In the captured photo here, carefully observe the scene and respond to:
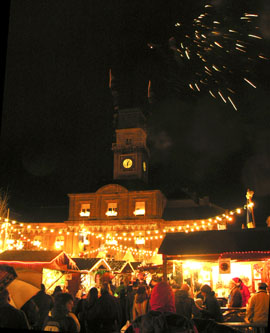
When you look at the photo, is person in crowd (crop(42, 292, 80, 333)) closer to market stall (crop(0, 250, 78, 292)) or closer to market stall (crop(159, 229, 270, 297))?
market stall (crop(0, 250, 78, 292))

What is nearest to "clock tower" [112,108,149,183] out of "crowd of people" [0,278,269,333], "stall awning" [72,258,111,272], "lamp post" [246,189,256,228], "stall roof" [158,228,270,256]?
"stall awning" [72,258,111,272]

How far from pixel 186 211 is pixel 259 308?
113ft

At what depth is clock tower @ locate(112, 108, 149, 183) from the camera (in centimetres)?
4556

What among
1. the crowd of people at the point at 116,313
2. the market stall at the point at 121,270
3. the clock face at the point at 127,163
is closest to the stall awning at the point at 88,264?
the market stall at the point at 121,270

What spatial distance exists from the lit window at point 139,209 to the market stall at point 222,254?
24.7 m

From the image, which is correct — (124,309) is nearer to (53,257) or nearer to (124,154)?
(53,257)

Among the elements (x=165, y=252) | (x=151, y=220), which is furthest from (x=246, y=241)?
(x=151, y=220)

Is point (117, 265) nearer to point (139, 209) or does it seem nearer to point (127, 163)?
point (139, 209)

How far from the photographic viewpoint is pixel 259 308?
7.77 meters

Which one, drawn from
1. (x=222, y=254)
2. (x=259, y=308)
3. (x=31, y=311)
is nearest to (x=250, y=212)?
(x=222, y=254)

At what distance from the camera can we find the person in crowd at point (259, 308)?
25.3 feet

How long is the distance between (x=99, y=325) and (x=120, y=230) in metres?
35.3

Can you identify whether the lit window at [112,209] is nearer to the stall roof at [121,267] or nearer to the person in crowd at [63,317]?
the stall roof at [121,267]

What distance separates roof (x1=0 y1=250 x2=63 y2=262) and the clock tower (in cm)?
3245
